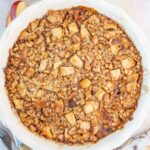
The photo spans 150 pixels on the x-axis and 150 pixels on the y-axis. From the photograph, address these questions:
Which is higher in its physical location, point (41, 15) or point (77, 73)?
point (41, 15)

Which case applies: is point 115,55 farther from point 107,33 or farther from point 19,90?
point 19,90

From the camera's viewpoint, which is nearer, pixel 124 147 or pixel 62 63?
pixel 62 63

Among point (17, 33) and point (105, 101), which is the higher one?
point (17, 33)

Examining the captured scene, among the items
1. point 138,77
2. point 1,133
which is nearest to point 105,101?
point 138,77
